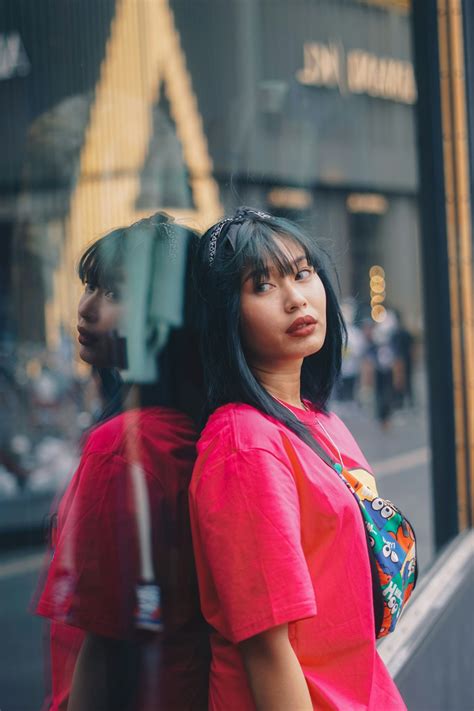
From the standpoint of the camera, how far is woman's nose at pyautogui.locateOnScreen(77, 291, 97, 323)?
5.22ft

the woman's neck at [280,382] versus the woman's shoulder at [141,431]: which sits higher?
the woman's neck at [280,382]

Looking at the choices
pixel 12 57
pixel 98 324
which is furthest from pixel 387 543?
pixel 12 57

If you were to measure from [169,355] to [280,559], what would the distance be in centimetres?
64

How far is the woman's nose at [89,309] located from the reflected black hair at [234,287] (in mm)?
219

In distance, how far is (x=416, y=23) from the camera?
399 cm

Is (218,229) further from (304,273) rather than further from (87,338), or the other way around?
(87,338)

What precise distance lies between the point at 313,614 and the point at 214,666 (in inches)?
10.4

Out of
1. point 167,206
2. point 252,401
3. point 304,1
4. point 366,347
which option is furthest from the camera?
point 366,347

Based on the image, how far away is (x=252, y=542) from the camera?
1240 millimetres

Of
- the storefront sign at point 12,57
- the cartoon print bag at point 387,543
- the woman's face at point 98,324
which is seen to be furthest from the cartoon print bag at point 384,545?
the storefront sign at point 12,57

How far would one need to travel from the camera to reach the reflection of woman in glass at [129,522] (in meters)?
1.54

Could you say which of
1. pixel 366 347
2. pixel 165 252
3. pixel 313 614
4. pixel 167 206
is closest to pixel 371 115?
pixel 366 347

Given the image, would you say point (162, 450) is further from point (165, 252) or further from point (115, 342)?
point (165, 252)

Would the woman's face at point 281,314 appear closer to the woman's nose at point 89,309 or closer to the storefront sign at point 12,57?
the woman's nose at point 89,309
